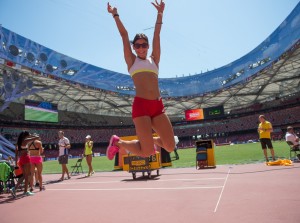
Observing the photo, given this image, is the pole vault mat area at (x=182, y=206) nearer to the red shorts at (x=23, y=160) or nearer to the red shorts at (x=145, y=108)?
the red shorts at (x=23, y=160)

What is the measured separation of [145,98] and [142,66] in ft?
1.97

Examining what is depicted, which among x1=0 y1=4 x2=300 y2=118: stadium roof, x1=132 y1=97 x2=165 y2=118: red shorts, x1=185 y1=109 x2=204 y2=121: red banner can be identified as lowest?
x1=132 y1=97 x2=165 y2=118: red shorts

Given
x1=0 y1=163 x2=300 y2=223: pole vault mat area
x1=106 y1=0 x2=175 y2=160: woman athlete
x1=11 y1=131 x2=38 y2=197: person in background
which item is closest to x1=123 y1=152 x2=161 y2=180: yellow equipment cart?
x1=0 y1=163 x2=300 y2=223: pole vault mat area

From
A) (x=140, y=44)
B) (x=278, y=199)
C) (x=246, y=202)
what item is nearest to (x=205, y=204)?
(x=246, y=202)

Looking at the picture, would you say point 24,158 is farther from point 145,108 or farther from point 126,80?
point 126,80

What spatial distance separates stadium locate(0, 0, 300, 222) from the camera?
118ft

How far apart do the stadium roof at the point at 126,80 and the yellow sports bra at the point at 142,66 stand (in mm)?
31544

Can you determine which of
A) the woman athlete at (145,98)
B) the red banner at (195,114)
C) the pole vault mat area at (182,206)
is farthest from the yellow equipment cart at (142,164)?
the red banner at (195,114)

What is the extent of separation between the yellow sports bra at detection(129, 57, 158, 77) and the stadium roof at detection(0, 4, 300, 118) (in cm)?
3154

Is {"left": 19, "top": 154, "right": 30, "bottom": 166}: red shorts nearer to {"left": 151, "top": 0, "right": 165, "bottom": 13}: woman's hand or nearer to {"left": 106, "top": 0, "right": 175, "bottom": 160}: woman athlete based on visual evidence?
{"left": 106, "top": 0, "right": 175, "bottom": 160}: woman athlete

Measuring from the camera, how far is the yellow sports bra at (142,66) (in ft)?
14.4

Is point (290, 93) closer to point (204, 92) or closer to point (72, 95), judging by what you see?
point (204, 92)

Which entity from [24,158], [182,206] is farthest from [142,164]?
[182,206]

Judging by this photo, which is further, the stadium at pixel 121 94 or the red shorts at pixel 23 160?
the stadium at pixel 121 94
